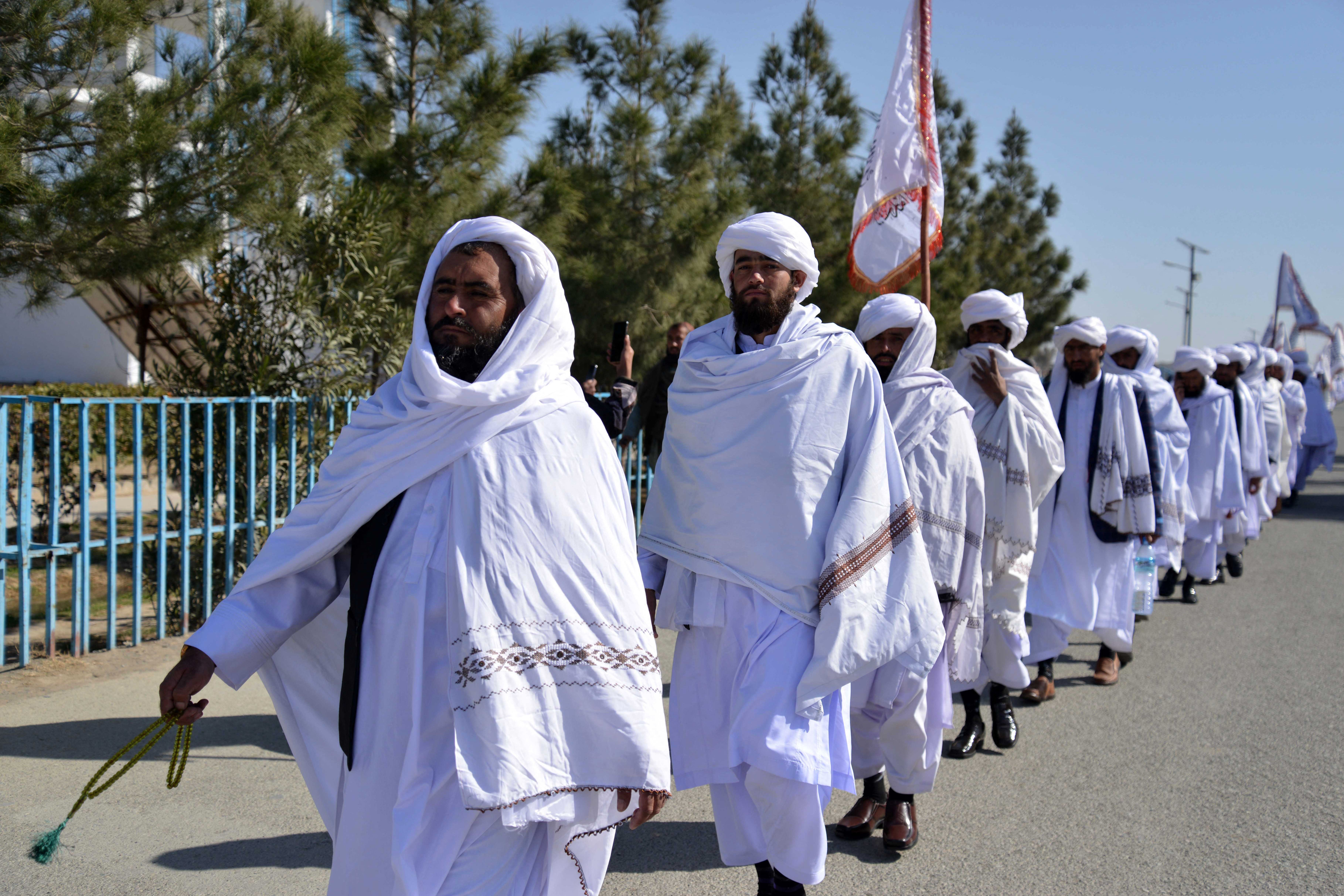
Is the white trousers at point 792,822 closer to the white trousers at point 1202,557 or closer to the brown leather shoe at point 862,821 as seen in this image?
Answer: the brown leather shoe at point 862,821

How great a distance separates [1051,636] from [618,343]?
3.03 m

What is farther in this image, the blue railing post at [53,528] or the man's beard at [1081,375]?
the man's beard at [1081,375]

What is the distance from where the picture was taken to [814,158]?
621 inches

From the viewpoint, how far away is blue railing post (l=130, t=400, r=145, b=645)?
588 cm

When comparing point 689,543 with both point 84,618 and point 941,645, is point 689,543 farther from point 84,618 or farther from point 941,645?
point 84,618

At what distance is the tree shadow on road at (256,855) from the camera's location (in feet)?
12.0

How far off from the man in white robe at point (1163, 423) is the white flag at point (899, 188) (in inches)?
68.1

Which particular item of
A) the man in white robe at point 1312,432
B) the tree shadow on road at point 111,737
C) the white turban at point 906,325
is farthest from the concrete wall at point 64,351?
the man in white robe at point 1312,432

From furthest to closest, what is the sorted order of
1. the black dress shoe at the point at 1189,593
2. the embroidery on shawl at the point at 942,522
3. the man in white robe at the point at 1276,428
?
the man in white robe at the point at 1276,428 < the black dress shoe at the point at 1189,593 < the embroidery on shawl at the point at 942,522

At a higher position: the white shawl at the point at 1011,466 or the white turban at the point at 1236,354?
the white turban at the point at 1236,354

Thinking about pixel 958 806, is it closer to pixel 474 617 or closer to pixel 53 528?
pixel 474 617

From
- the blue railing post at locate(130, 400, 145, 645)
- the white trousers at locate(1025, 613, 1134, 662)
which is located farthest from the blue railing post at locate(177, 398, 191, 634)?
the white trousers at locate(1025, 613, 1134, 662)

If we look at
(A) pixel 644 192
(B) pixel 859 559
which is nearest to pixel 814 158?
(A) pixel 644 192

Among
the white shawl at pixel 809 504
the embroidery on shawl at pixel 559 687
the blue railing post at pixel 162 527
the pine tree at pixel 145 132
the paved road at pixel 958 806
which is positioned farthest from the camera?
the blue railing post at pixel 162 527
